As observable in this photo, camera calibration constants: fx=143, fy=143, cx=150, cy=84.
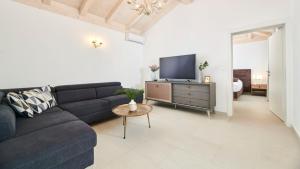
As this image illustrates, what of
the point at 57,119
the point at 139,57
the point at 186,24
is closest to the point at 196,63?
the point at 186,24

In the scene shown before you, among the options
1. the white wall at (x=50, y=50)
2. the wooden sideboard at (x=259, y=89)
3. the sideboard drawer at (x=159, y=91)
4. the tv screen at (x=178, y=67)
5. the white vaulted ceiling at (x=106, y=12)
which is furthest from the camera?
the wooden sideboard at (x=259, y=89)

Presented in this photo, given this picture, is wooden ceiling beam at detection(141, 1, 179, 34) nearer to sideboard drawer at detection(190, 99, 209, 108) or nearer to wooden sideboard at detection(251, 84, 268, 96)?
sideboard drawer at detection(190, 99, 209, 108)

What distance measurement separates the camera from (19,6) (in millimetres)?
2893

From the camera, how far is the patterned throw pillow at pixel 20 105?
2066mm

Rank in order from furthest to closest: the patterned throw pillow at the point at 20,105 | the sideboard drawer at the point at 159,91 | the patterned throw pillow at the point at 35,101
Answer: the sideboard drawer at the point at 159,91 < the patterned throw pillow at the point at 35,101 < the patterned throw pillow at the point at 20,105

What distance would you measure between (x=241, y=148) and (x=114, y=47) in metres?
4.16

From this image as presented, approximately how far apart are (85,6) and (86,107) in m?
2.45

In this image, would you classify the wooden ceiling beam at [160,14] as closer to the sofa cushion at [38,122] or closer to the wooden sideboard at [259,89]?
the sofa cushion at [38,122]

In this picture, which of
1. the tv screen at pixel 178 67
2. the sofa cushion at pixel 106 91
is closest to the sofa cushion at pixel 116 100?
the sofa cushion at pixel 106 91

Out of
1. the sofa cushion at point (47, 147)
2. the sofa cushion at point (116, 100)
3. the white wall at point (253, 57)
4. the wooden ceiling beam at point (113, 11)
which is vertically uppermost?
the wooden ceiling beam at point (113, 11)

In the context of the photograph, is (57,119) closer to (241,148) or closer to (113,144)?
(113,144)

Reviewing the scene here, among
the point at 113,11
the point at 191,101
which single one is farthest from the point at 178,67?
the point at 113,11

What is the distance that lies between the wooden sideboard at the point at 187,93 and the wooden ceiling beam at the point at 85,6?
2.70 metres

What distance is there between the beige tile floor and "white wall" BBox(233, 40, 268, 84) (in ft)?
12.2
